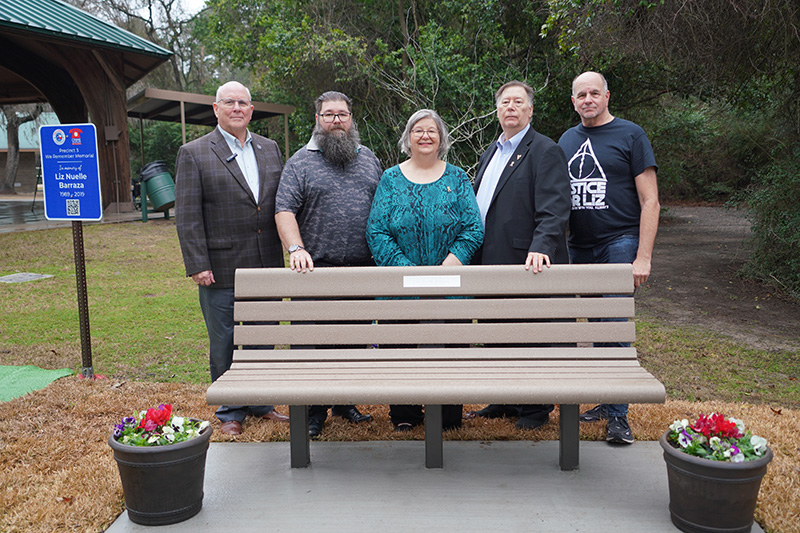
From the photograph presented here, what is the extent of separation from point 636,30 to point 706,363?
3.91 metres

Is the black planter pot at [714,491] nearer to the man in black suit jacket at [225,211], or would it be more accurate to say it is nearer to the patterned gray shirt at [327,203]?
the patterned gray shirt at [327,203]

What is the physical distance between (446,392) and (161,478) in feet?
4.12

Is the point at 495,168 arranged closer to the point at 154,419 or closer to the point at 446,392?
the point at 446,392

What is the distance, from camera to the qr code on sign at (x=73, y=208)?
15.9 feet

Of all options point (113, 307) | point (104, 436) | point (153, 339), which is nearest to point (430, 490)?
point (104, 436)

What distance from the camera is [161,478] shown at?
109 inches

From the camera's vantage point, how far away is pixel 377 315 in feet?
11.4

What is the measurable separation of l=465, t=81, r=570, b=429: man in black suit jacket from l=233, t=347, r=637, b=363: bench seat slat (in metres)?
0.45

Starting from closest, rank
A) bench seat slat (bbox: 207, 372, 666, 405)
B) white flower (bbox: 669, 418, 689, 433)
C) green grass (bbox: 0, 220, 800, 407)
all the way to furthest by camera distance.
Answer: white flower (bbox: 669, 418, 689, 433) < bench seat slat (bbox: 207, 372, 666, 405) < green grass (bbox: 0, 220, 800, 407)

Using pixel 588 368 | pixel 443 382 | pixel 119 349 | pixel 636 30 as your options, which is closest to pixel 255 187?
pixel 443 382

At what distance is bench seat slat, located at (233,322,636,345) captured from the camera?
135 inches

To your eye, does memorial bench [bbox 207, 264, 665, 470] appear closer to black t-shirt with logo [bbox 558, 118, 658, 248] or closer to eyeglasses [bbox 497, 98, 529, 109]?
black t-shirt with logo [bbox 558, 118, 658, 248]

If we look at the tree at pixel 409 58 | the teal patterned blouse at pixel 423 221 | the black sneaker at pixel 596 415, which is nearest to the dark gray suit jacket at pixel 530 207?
the teal patterned blouse at pixel 423 221

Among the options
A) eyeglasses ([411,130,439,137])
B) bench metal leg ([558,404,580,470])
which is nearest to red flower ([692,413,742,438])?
bench metal leg ([558,404,580,470])
